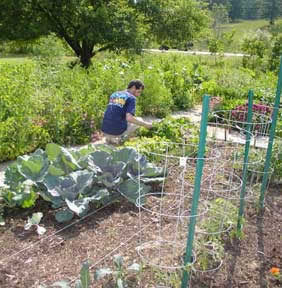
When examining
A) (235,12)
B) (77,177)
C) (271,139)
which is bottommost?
(77,177)

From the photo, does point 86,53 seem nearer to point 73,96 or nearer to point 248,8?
point 73,96

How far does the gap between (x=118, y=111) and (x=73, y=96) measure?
1.27 m

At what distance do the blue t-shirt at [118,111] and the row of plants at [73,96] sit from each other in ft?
2.53

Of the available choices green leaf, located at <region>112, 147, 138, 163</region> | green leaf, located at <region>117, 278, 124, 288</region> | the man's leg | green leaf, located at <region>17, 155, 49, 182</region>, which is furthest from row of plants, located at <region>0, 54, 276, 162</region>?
green leaf, located at <region>117, 278, 124, 288</region>

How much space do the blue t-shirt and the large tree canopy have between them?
336 inches

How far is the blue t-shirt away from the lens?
5.64m

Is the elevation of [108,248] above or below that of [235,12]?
→ below

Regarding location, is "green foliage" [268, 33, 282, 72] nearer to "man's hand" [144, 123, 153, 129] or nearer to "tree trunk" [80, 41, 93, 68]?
"tree trunk" [80, 41, 93, 68]

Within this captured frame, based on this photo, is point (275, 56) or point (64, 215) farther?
point (275, 56)

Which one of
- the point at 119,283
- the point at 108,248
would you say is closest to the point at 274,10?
the point at 108,248

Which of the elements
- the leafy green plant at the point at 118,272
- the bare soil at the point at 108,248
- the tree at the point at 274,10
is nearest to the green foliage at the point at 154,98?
the bare soil at the point at 108,248

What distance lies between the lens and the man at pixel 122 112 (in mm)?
5633

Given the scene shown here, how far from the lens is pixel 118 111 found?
572cm

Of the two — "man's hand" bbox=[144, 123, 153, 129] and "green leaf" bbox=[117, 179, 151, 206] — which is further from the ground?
"man's hand" bbox=[144, 123, 153, 129]
